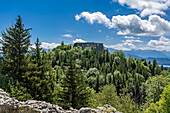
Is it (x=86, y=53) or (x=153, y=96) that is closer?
(x=153, y=96)

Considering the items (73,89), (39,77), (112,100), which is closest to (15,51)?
(39,77)

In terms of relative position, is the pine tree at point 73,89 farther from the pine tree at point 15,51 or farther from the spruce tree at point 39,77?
the pine tree at point 15,51

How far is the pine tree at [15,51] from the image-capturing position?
1858 cm

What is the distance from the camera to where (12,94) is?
44.5ft

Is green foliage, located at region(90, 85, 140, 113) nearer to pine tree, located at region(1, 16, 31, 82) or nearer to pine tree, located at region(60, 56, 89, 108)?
pine tree, located at region(60, 56, 89, 108)

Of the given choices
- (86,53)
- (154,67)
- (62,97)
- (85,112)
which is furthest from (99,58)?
(85,112)

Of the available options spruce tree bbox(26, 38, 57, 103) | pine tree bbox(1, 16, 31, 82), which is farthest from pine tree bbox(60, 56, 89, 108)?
pine tree bbox(1, 16, 31, 82)

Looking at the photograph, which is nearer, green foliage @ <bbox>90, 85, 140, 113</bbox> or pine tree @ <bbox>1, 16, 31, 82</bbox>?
pine tree @ <bbox>1, 16, 31, 82</bbox>

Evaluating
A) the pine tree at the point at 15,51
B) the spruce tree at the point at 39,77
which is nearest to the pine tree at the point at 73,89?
the spruce tree at the point at 39,77

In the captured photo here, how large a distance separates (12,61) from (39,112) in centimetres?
1142

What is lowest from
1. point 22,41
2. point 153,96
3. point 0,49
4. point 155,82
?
point 153,96

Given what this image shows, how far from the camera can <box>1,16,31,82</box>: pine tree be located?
18.6 metres

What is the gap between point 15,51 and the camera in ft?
63.5

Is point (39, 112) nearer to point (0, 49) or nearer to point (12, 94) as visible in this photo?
point (12, 94)
